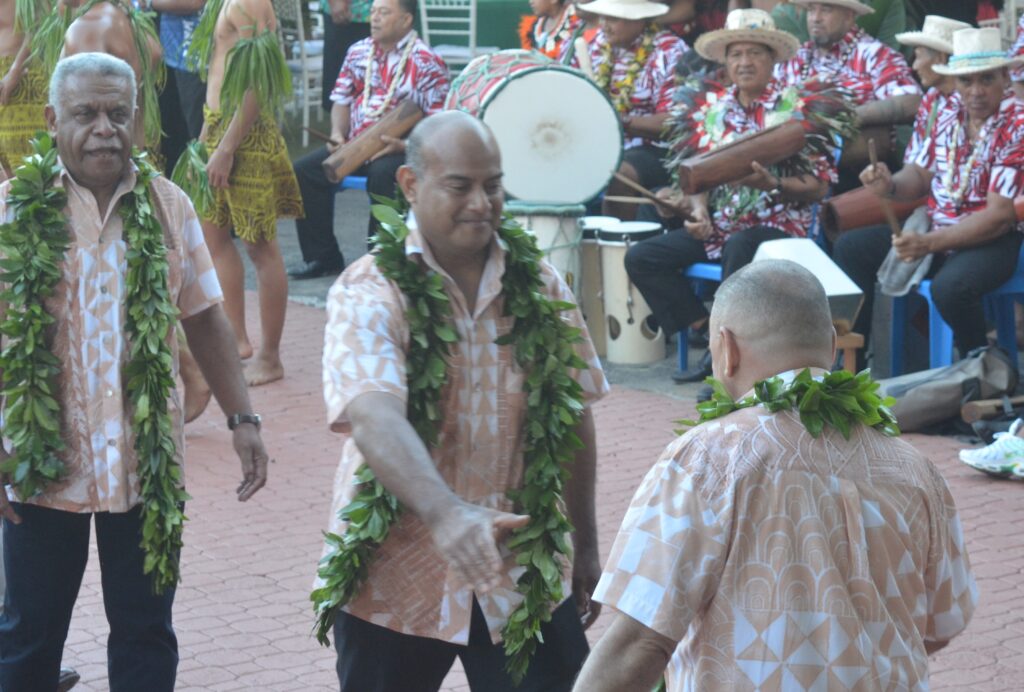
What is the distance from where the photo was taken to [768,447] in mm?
2809

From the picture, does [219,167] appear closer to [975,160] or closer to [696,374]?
[696,374]

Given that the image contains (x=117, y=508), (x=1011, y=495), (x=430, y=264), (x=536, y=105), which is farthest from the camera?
(x=536, y=105)

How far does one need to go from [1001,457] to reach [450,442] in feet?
13.5

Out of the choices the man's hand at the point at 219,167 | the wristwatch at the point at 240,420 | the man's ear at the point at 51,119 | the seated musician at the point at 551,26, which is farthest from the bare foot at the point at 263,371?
the man's ear at the point at 51,119

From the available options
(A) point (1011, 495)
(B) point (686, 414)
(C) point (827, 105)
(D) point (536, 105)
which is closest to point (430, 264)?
(A) point (1011, 495)

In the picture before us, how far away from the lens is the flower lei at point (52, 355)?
165 inches

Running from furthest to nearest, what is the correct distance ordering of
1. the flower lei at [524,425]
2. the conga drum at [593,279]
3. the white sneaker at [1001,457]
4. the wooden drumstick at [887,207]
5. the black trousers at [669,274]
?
the conga drum at [593,279], the black trousers at [669,274], the wooden drumstick at [887,207], the white sneaker at [1001,457], the flower lei at [524,425]

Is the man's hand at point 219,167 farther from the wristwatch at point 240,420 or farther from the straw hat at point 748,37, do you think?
the wristwatch at point 240,420

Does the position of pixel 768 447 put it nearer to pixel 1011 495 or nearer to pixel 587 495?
pixel 587 495

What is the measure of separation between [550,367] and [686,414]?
460 cm

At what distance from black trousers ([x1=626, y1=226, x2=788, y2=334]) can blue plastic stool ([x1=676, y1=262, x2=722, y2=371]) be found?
1.4 inches

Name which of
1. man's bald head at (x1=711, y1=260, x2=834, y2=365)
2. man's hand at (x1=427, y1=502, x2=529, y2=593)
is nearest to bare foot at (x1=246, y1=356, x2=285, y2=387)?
man's hand at (x1=427, y1=502, x2=529, y2=593)

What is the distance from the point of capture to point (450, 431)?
11.7 ft

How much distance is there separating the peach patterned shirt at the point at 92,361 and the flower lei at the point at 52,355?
2 cm
